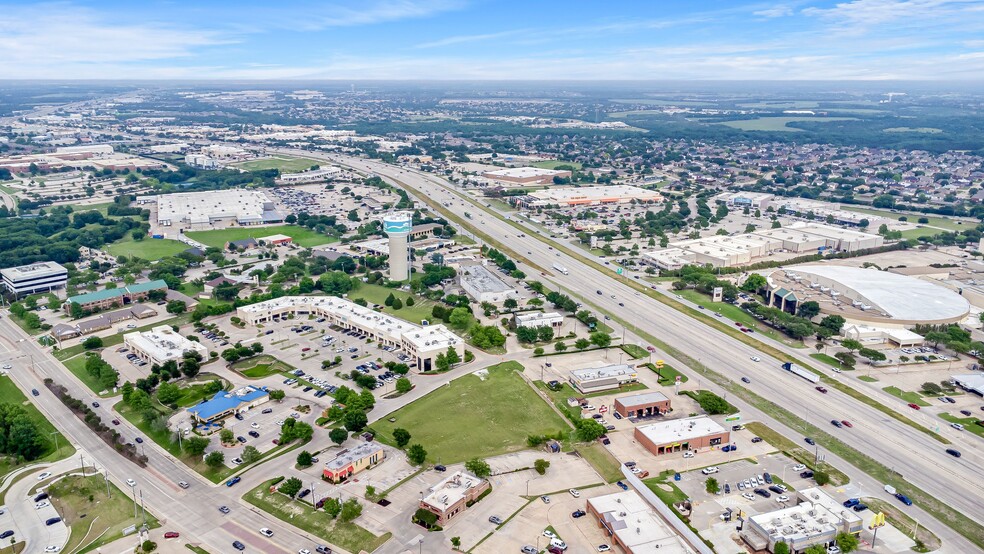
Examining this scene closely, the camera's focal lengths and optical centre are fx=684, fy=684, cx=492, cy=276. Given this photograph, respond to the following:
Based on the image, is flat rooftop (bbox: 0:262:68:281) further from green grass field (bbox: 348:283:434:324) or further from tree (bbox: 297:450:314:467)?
tree (bbox: 297:450:314:467)

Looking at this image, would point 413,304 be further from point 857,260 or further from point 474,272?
point 857,260

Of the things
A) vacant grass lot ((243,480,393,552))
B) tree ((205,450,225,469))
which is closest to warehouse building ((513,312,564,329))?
vacant grass lot ((243,480,393,552))

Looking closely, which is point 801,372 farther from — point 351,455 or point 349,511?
point 349,511

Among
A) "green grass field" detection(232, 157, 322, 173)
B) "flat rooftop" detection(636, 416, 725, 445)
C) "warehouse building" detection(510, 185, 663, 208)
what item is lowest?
"flat rooftop" detection(636, 416, 725, 445)

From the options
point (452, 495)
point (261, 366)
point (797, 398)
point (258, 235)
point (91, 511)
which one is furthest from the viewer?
point (258, 235)

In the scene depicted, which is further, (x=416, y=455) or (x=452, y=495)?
(x=416, y=455)

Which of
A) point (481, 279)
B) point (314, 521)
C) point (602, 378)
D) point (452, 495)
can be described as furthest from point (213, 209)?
point (452, 495)

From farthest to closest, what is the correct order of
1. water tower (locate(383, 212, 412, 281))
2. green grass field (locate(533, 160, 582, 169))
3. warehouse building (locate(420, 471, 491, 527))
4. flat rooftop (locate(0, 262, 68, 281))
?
green grass field (locate(533, 160, 582, 169)) < water tower (locate(383, 212, 412, 281)) < flat rooftop (locate(0, 262, 68, 281)) < warehouse building (locate(420, 471, 491, 527))

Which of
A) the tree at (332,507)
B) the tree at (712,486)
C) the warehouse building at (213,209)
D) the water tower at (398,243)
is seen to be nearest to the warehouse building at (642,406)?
the tree at (712,486)
